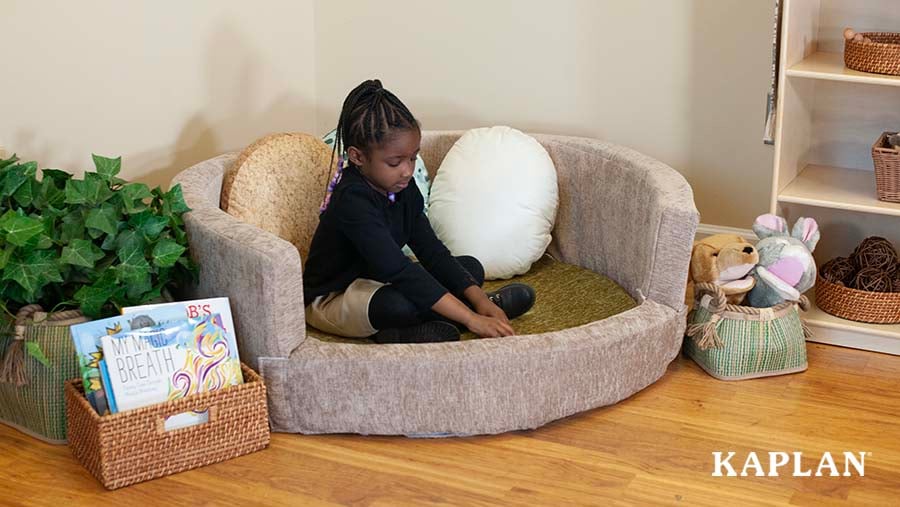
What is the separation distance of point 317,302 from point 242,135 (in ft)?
2.86

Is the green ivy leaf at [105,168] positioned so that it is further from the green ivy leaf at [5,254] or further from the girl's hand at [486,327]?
the girl's hand at [486,327]

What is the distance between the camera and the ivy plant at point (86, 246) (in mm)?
2215

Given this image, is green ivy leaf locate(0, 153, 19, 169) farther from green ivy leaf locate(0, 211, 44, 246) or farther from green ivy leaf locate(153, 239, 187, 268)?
green ivy leaf locate(153, 239, 187, 268)

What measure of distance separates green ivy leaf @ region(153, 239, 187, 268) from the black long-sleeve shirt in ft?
1.24

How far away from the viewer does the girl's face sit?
8.06 feet

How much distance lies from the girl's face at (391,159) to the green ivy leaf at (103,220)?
1.75 feet

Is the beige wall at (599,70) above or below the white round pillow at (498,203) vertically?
above

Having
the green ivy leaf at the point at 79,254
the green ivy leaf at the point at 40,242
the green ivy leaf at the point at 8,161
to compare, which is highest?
the green ivy leaf at the point at 8,161

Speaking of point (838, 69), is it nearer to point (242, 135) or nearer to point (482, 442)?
point (482, 442)

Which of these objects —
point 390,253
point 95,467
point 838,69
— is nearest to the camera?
point 95,467

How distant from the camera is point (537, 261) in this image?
3094 millimetres

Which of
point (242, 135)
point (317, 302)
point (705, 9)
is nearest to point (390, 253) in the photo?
point (317, 302)

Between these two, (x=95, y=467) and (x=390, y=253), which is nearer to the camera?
(x=95, y=467)

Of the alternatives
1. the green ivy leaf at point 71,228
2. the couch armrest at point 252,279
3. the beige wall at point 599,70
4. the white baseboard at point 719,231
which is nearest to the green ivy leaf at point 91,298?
the green ivy leaf at point 71,228
